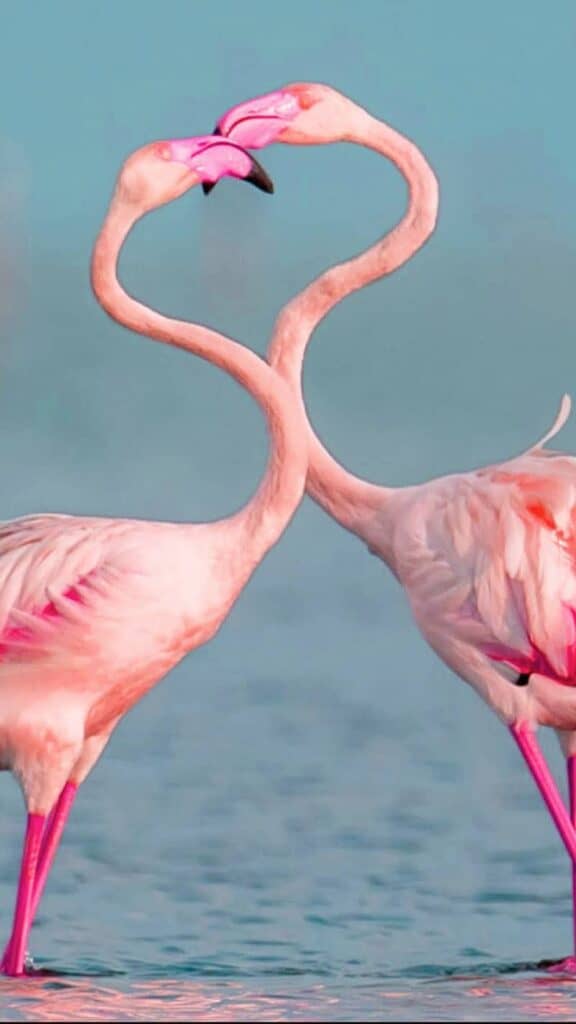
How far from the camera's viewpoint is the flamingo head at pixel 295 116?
8320 mm

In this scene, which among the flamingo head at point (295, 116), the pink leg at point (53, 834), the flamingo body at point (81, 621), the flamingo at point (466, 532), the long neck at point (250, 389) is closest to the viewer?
the flamingo body at point (81, 621)

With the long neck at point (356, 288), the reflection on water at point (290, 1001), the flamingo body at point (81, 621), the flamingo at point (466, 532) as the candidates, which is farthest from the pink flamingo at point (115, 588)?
the long neck at point (356, 288)

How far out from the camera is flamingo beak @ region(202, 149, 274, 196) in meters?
7.74

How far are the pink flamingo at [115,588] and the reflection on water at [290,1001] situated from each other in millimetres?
389

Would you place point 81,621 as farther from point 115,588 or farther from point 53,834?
point 53,834

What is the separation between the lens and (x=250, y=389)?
7867 millimetres

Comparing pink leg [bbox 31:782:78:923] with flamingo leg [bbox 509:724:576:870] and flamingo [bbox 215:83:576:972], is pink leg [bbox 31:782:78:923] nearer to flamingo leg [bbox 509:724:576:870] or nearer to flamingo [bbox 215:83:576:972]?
flamingo [bbox 215:83:576:972]

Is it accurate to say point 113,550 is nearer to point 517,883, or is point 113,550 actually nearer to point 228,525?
point 228,525

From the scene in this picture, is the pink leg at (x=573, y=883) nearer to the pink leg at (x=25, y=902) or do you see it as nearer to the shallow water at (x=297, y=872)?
the shallow water at (x=297, y=872)

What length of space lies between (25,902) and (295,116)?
8.22 ft

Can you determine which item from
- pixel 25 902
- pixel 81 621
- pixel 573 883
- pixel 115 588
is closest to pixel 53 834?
pixel 25 902

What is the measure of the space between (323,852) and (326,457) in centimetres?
239

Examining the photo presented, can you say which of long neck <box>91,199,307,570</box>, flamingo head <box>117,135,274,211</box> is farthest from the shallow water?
flamingo head <box>117,135,274,211</box>

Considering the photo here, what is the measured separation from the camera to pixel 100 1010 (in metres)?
7.14
